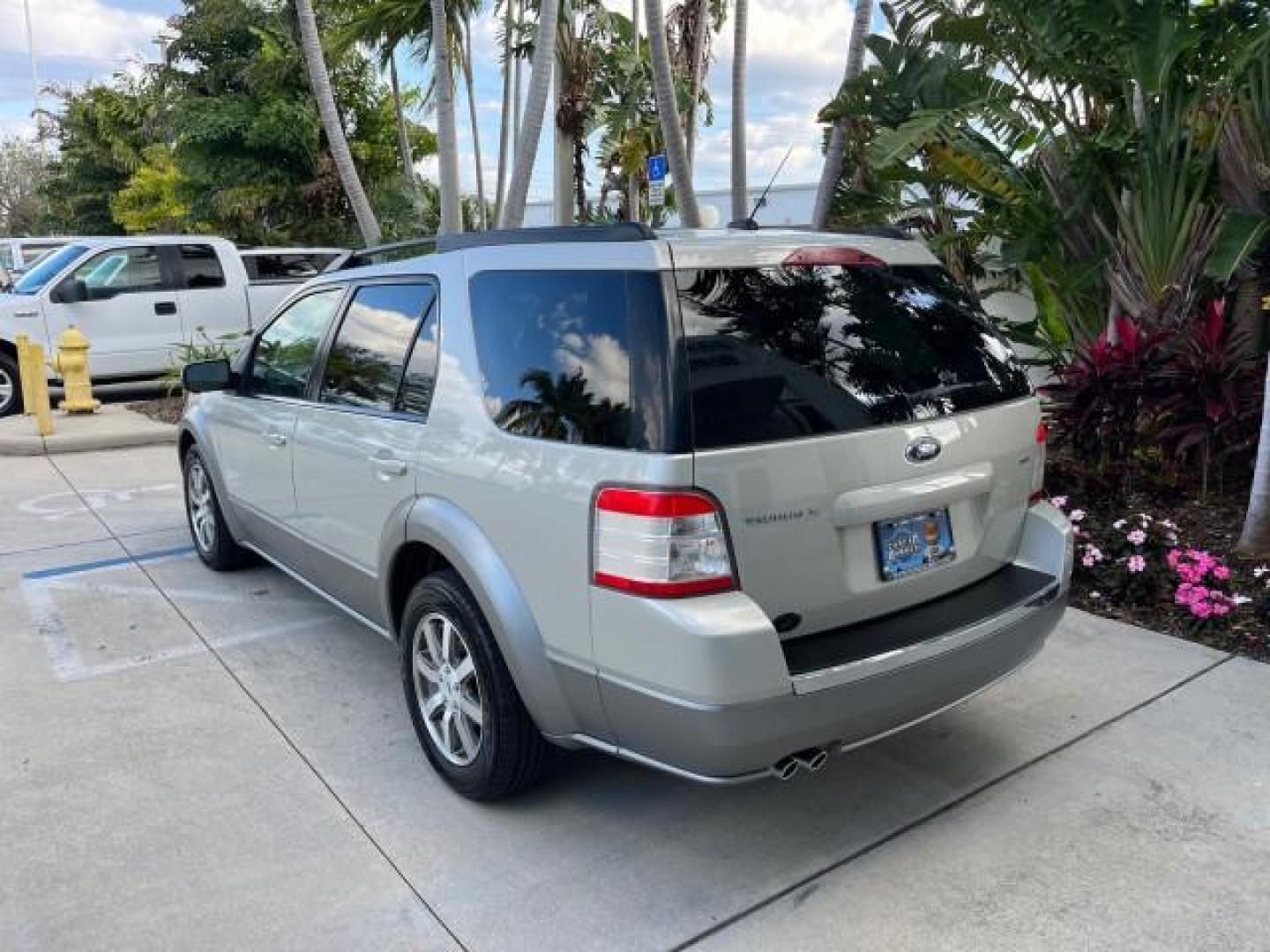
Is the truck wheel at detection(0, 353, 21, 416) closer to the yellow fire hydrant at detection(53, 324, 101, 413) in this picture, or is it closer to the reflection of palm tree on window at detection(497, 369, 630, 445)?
the yellow fire hydrant at detection(53, 324, 101, 413)

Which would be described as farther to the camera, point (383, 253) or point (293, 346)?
point (293, 346)

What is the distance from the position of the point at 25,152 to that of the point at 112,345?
187ft

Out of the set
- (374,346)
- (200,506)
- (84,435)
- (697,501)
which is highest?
(374,346)

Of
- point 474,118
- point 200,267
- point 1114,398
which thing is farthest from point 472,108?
point 1114,398

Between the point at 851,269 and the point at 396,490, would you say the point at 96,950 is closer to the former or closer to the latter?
the point at 396,490

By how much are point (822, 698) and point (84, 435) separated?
908 cm

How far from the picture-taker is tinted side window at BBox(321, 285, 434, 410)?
3494 millimetres

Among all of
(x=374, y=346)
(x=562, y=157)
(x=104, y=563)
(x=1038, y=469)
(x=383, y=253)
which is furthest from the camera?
(x=562, y=157)

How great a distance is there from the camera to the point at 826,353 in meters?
2.76

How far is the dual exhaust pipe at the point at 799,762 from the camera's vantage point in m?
2.54

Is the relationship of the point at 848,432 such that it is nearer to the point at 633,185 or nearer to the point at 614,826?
the point at 614,826

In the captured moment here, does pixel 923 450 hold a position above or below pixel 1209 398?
above

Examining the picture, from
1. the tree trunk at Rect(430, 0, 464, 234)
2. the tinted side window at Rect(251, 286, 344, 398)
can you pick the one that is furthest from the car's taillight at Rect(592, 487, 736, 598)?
the tree trunk at Rect(430, 0, 464, 234)

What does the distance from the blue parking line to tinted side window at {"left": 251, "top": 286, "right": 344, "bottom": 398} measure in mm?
1808
